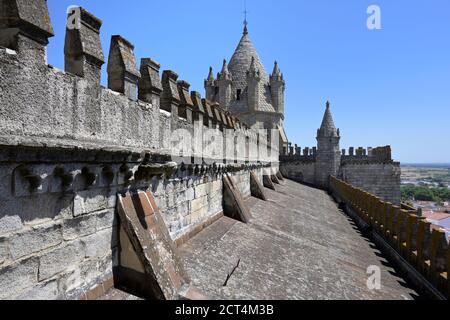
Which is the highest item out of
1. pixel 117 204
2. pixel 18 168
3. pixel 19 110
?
pixel 19 110

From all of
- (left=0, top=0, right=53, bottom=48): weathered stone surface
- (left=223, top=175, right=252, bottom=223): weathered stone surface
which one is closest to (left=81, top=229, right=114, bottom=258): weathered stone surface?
(left=0, top=0, right=53, bottom=48): weathered stone surface

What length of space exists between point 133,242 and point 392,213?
10438mm

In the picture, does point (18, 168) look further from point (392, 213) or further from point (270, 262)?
point (392, 213)

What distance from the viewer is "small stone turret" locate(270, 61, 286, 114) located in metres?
29.9

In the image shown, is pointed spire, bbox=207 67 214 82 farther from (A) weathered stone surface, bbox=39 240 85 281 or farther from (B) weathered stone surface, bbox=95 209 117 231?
(A) weathered stone surface, bbox=39 240 85 281

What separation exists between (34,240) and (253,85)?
2696 centimetres

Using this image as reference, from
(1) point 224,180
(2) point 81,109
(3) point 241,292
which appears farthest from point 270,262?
(2) point 81,109

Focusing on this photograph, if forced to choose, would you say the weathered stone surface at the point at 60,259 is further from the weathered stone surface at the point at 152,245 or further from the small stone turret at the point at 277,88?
the small stone turret at the point at 277,88

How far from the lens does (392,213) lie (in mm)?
11922

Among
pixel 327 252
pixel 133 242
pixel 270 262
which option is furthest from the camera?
pixel 327 252

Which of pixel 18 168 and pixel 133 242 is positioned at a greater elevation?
pixel 18 168

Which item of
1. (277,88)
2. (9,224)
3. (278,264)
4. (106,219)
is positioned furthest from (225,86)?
(9,224)

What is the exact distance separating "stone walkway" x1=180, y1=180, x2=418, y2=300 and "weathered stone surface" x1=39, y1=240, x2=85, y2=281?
65.9 inches

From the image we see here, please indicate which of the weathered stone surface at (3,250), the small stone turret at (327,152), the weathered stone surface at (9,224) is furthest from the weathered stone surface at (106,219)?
the small stone turret at (327,152)
